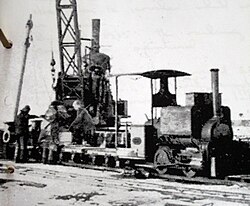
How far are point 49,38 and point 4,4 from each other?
549 millimetres

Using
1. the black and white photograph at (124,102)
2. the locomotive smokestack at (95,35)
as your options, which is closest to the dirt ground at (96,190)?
the black and white photograph at (124,102)

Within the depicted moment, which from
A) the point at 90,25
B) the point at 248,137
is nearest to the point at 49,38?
the point at 90,25

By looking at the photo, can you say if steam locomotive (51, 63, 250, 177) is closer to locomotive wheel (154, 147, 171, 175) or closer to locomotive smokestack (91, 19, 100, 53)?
locomotive wheel (154, 147, 171, 175)

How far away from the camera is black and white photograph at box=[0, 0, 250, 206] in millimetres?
2811

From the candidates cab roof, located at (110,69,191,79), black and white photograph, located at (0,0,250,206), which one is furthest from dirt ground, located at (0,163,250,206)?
cab roof, located at (110,69,191,79)

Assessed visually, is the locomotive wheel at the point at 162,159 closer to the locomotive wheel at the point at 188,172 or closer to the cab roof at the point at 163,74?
the locomotive wheel at the point at 188,172

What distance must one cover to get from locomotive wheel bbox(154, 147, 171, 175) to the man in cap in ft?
3.29

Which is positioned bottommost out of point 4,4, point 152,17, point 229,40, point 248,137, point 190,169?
point 190,169

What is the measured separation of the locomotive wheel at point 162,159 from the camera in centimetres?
307

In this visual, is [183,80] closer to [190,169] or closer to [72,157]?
[190,169]

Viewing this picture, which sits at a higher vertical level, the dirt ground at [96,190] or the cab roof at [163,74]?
the cab roof at [163,74]

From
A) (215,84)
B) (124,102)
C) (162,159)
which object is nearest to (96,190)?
(162,159)

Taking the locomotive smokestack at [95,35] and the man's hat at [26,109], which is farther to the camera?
the man's hat at [26,109]

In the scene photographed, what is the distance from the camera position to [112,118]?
3.19 metres
